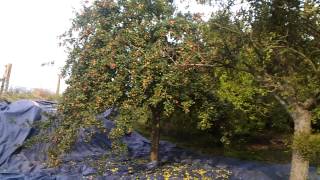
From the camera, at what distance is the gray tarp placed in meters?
10.4

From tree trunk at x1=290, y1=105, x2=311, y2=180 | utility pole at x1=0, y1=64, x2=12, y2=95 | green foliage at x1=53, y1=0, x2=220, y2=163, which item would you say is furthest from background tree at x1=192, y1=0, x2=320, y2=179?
utility pole at x1=0, y1=64, x2=12, y2=95

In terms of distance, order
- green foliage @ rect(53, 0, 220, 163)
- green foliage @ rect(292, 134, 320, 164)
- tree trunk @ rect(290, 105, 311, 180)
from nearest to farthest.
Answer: green foliage @ rect(292, 134, 320, 164) → tree trunk @ rect(290, 105, 311, 180) → green foliage @ rect(53, 0, 220, 163)

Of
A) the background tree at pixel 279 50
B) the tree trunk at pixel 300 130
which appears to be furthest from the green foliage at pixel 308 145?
the tree trunk at pixel 300 130

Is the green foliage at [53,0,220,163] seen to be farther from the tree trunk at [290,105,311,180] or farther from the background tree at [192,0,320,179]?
the tree trunk at [290,105,311,180]

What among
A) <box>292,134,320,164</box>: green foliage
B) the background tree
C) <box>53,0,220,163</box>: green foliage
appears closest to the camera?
<box>292,134,320,164</box>: green foliage

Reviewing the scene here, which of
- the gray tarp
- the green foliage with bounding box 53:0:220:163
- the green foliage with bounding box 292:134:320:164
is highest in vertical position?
the green foliage with bounding box 53:0:220:163

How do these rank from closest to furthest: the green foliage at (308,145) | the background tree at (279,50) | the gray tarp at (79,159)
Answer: the green foliage at (308,145) → the background tree at (279,50) → the gray tarp at (79,159)

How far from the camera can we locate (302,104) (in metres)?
7.72

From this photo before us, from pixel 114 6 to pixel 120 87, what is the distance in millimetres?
2204

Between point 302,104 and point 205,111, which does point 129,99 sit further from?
point 302,104

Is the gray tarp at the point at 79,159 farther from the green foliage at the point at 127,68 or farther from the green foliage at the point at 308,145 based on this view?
the green foliage at the point at 308,145

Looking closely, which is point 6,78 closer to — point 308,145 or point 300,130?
point 300,130

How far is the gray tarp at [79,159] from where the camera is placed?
1040 centimetres

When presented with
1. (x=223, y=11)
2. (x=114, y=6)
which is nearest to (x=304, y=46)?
(x=223, y=11)
